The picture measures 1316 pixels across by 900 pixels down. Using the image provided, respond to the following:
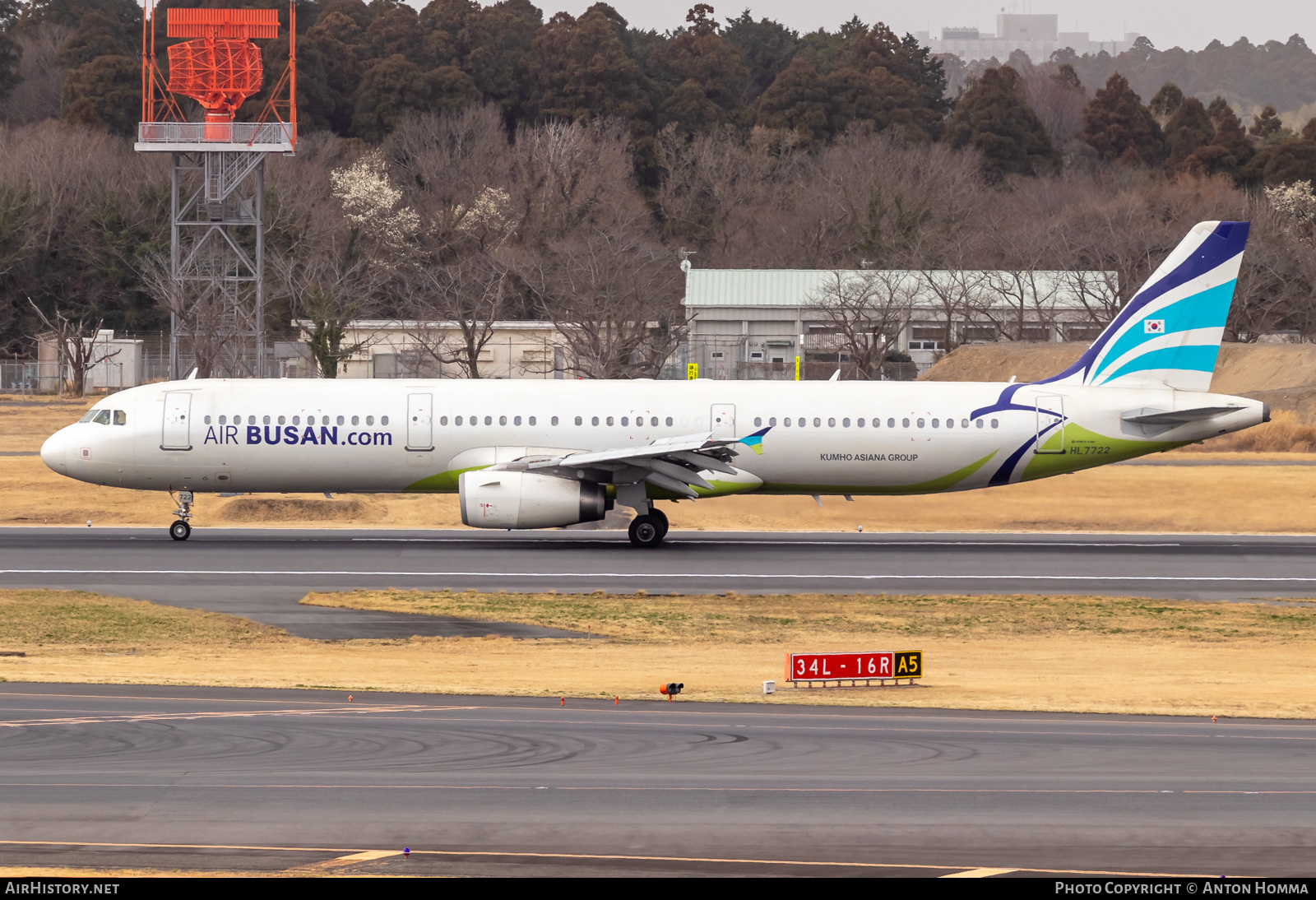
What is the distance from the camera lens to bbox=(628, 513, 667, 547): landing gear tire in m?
35.9

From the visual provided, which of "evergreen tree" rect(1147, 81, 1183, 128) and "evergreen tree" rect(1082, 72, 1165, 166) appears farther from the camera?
"evergreen tree" rect(1147, 81, 1183, 128)

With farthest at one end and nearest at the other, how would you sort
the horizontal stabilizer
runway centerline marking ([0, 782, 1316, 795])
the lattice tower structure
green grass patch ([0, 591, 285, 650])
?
the lattice tower structure < the horizontal stabilizer < green grass patch ([0, 591, 285, 650]) < runway centerline marking ([0, 782, 1316, 795])

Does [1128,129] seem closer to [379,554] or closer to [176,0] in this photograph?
[176,0]

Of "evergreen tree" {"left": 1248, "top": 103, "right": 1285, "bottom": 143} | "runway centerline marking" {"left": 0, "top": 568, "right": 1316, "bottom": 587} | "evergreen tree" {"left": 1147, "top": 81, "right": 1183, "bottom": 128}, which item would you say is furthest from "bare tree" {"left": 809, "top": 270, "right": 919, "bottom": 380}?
"evergreen tree" {"left": 1147, "top": 81, "right": 1183, "bottom": 128}

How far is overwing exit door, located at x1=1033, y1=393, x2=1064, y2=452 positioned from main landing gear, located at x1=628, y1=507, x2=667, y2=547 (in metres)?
9.08

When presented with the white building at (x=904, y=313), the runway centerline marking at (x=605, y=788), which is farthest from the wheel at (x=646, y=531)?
the white building at (x=904, y=313)

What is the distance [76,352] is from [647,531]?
56.3 meters


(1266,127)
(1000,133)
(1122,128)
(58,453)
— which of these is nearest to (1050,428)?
(58,453)

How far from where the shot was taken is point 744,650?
79.7 feet

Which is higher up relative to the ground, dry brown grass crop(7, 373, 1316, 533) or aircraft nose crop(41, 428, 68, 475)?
aircraft nose crop(41, 428, 68, 475)

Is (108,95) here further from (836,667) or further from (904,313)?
(836,667)

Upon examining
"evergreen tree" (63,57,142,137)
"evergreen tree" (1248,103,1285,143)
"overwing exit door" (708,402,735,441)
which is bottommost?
"overwing exit door" (708,402,735,441)

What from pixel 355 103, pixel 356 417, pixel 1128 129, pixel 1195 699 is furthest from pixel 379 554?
pixel 1128 129

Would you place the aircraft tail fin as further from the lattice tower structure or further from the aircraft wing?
the lattice tower structure
